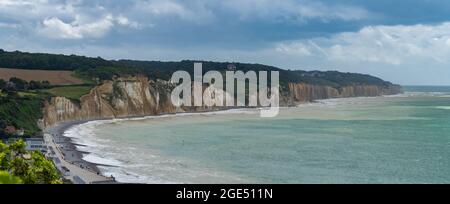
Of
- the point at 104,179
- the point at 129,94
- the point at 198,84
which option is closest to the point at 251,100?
the point at 198,84

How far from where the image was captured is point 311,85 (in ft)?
543

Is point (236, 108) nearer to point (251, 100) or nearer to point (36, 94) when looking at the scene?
point (251, 100)

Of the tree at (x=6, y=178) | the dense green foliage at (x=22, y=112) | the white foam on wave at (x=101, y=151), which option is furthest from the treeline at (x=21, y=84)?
the tree at (x=6, y=178)

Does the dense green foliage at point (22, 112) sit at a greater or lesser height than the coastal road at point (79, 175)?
greater

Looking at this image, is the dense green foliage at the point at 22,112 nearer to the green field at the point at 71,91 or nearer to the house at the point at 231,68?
the green field at the point at 71,91

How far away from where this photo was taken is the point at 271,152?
1761 inches

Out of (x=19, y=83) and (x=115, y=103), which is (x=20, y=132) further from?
(x=115, y=103)

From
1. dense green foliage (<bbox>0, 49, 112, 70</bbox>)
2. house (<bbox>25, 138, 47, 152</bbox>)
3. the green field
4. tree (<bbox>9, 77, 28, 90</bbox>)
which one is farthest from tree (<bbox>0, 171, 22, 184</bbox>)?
dense green foliage (<bbox>0, 49, 112, 70</bbox>)

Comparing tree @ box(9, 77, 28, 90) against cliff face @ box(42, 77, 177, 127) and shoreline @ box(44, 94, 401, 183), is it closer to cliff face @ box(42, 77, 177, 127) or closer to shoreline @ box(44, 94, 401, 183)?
cliff face @ box(42, 77, 177, 127)

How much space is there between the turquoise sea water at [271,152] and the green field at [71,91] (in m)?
8.28

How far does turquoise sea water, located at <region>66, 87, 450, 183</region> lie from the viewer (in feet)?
109

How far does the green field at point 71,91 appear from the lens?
3047 inches

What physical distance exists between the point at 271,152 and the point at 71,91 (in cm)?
4608

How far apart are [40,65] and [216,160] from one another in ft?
223
